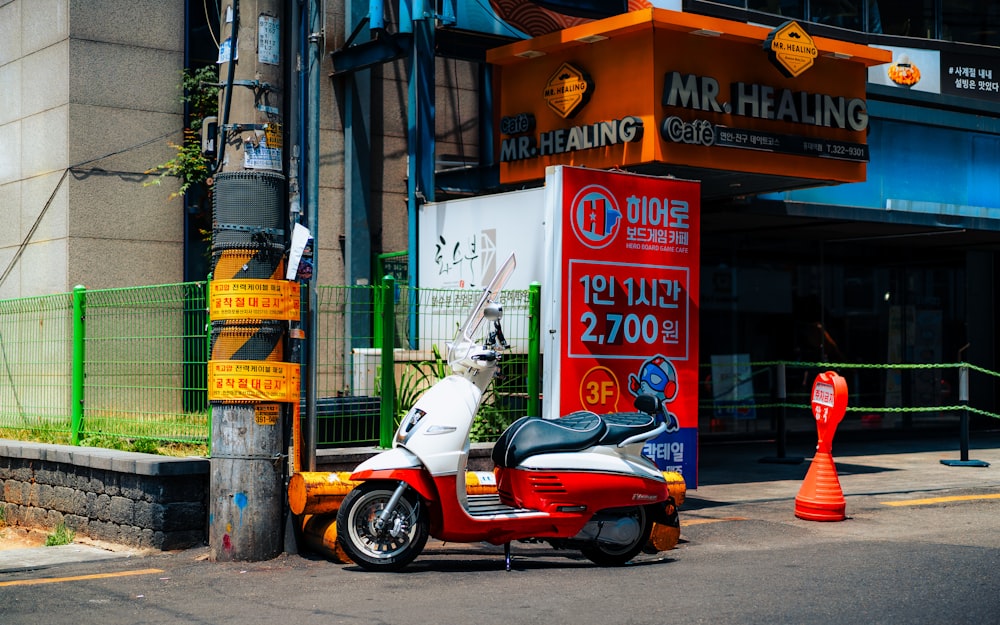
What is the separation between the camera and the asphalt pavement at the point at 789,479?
949cm

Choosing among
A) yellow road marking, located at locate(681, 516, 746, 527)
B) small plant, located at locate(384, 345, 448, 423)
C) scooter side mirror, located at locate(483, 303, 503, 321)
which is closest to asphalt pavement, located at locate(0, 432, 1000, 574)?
yellow road marking, located at locate(681, 516, 746, 527)

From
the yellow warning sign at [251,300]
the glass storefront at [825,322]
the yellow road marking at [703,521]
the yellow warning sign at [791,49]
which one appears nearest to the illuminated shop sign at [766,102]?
the yellow warning sign at [791,49]

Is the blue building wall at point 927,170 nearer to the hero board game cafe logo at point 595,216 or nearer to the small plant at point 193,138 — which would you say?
the hero board game cafe logo at point 595,216

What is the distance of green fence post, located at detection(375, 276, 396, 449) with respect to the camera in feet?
33.3

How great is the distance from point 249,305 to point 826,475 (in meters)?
5.10

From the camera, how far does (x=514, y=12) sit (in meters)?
14.9

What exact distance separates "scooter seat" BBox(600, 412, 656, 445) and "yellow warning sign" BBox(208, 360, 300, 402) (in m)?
2.30

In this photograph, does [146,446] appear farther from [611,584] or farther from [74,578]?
[611,584]

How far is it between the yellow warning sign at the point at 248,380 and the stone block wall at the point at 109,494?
72cm

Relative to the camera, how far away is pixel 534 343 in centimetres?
1103

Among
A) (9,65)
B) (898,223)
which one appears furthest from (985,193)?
(9,65)

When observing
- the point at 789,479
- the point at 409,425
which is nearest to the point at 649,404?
the point at 409,425

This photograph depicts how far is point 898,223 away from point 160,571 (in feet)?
37.7

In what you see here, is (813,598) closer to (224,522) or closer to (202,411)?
(224,522)
